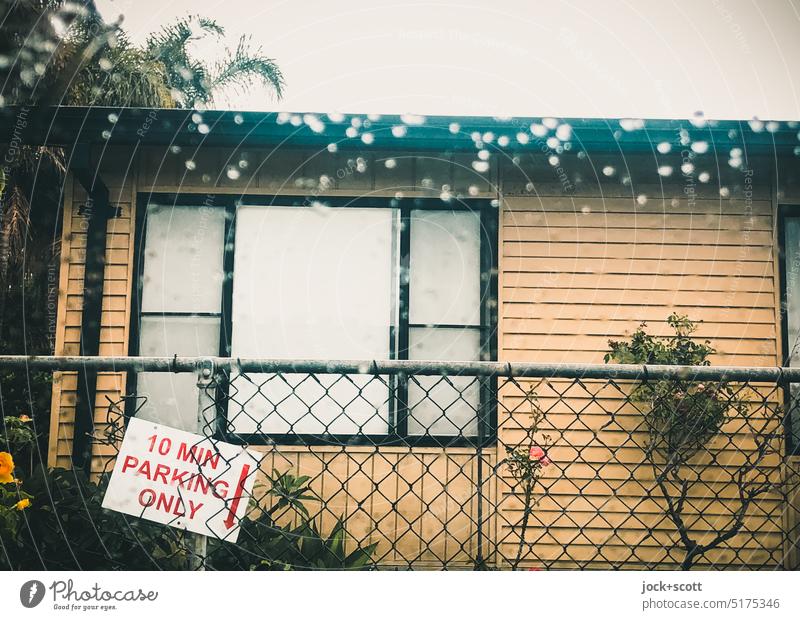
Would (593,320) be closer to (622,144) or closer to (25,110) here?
(622,144)

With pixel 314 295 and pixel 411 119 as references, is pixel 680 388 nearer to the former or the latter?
pixel 411 119

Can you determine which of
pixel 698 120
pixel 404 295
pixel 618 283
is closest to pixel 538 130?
pixel 698 120

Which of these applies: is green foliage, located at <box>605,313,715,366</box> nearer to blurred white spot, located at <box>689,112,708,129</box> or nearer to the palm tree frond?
blurred white spot, located at <box>689,112,708,129</box>

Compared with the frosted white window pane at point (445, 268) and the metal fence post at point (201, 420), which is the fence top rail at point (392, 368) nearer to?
the metal fence post at point (201, 420)

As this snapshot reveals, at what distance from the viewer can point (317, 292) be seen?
3750mm

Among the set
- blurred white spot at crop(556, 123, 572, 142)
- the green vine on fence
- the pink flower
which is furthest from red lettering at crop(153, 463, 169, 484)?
blurred white spot at crop(556, 123, 572, 142)

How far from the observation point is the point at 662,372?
1.08 m

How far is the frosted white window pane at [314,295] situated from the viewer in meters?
3.71

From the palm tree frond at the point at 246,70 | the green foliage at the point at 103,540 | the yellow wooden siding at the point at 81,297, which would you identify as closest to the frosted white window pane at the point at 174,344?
the yellow wooden siding at the point at 81,297

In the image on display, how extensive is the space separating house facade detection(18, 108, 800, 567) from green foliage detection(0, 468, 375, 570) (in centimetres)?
93

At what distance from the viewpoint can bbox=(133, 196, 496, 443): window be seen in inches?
146

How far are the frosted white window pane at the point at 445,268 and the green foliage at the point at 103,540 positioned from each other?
139cm

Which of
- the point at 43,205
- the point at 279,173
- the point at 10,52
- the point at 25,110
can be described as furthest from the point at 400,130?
the point at 43,205

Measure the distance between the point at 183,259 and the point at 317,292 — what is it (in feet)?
3.01
